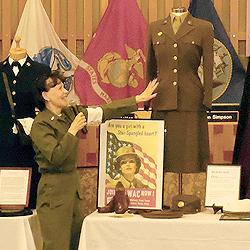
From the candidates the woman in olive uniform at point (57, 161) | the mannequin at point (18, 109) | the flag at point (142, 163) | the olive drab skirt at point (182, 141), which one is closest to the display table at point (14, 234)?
the woman in olive uniform at point (57, 161)

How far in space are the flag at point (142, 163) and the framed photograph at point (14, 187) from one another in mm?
426

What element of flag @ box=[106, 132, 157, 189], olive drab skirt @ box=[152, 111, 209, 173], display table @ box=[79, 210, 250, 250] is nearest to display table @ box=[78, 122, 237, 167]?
olive drab skirt @ box=[152, 111, 209, 173]

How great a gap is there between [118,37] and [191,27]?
3.66 ft

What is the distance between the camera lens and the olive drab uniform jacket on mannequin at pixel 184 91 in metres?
3.22

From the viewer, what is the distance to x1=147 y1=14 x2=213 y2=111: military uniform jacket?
10.6 ft

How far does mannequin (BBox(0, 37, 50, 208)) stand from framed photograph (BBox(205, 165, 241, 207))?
935 mm

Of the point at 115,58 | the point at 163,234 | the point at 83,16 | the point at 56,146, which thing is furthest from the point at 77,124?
A: the point at 83,16

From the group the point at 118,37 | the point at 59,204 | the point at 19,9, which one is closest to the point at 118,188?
the point at 59,204

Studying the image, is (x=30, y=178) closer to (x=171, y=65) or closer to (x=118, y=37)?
(x=171, y=65)

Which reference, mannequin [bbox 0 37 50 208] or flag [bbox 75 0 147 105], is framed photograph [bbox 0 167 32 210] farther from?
flag [bbox 75 0 147 105]

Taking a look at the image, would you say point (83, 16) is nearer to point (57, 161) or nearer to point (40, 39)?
point (40, 39)

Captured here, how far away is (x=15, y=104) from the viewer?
3.38 meters

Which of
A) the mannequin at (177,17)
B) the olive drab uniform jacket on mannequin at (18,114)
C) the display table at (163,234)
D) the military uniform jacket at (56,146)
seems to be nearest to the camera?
the display table at (163,234)

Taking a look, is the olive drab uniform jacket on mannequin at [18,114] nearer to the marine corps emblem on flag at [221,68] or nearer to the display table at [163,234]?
the display table at [163,234]
